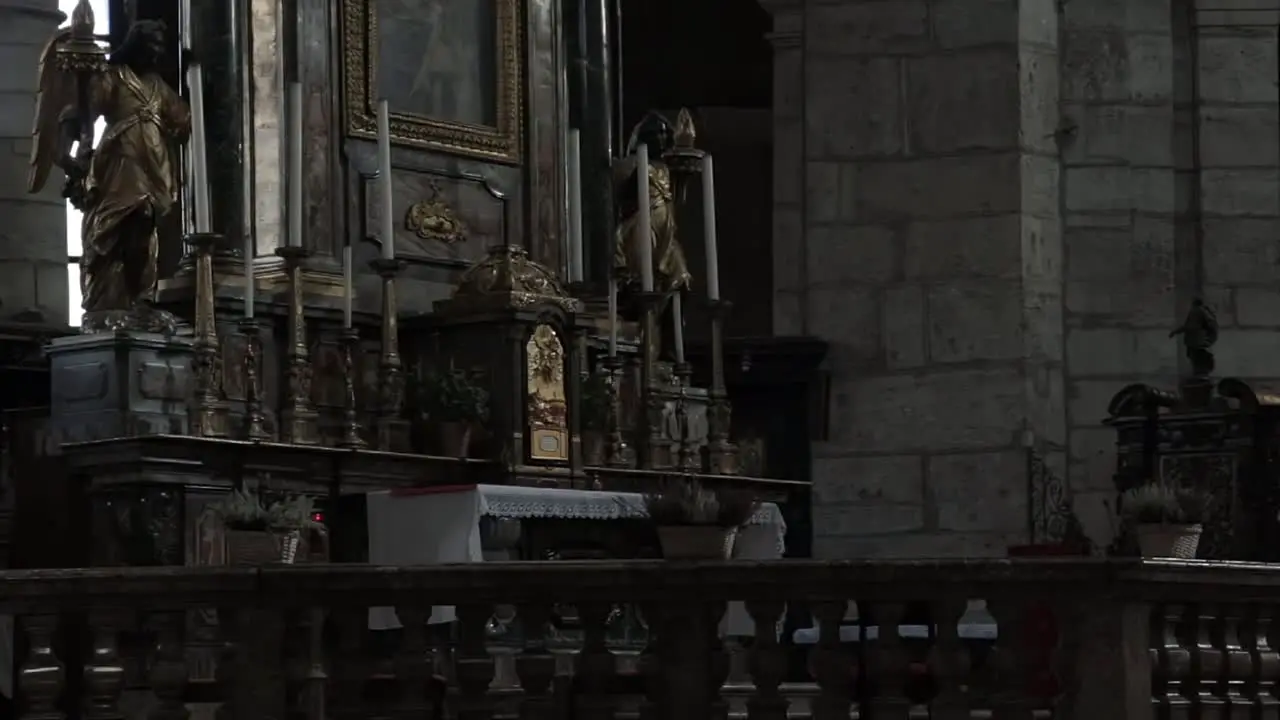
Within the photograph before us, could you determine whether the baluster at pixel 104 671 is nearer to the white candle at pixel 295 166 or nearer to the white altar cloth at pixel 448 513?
the white altar cloth at pixel 448 513

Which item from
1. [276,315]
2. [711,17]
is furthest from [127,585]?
[711,17]

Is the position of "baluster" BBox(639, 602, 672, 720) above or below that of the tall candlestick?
below

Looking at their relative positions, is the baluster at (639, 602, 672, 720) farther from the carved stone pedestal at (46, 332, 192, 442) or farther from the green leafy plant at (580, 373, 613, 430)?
the green leafy plant at (580, 373, 613, 430)

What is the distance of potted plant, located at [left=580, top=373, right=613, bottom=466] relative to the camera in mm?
11156

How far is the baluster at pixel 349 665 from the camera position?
6.38m

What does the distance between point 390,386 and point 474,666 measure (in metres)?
4.20

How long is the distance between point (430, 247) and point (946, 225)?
381cm

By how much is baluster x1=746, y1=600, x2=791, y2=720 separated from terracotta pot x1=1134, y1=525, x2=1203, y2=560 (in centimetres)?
176

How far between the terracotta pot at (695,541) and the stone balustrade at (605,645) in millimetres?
298

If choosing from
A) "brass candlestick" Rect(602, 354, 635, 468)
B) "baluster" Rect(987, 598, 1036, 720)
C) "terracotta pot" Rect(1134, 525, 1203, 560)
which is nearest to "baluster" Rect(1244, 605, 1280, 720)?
"baluster" Rect(987, 598, 1036, 720)

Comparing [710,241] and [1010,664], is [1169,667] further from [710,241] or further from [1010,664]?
[710,241]

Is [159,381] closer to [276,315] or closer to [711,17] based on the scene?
[276,315]

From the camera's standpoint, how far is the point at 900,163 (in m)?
14.3

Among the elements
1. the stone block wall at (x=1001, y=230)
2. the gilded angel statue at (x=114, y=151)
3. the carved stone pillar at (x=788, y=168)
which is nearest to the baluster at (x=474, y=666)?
the gilded angel statue at (x=114, y=151)
